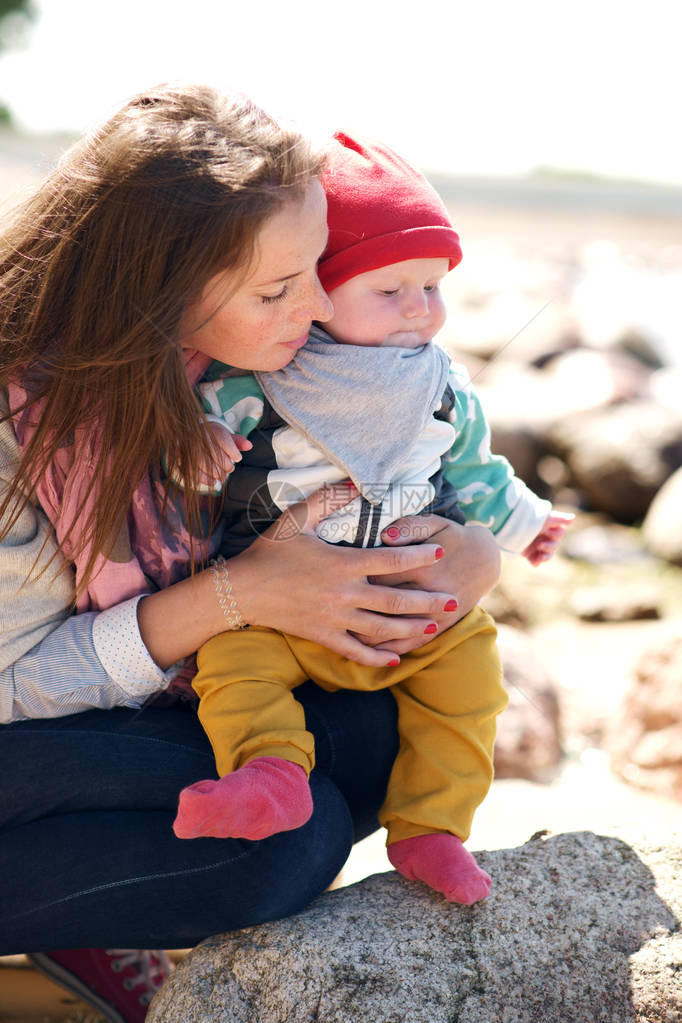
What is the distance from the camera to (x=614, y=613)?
14.5 feet

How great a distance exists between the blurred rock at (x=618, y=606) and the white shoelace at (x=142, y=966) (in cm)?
292

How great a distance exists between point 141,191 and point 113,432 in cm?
38

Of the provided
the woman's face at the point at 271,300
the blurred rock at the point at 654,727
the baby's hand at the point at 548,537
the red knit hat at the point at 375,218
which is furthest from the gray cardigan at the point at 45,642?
the blurred rock at the point at 654,727

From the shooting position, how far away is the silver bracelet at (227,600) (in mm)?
1731

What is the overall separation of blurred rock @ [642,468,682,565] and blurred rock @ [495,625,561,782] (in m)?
1.90

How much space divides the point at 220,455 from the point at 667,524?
12.8 ft

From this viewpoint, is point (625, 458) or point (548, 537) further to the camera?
point (625, 458)

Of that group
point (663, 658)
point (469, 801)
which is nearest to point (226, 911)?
point (469, 801)

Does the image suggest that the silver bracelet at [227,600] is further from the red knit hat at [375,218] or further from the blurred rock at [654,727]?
the blurred rock at [654,727]

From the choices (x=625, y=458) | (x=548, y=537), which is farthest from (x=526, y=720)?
(x=625, y=458)

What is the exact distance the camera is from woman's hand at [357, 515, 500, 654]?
1.84 meters

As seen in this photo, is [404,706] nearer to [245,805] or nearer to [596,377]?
[245,805]

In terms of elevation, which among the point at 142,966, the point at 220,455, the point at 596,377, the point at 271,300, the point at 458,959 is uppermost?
the point at 271,300

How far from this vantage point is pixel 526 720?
3180 millimetres
